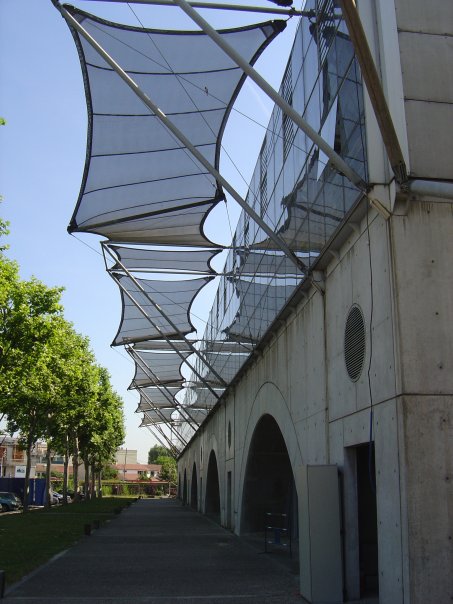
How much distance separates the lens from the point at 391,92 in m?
8.48

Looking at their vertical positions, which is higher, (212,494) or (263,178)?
(263,178)

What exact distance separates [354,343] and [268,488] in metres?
13.3

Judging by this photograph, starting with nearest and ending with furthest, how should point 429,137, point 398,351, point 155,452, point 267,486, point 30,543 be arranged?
point 398,351, point 429,137, point 30,543, point 267,486, point 155,452

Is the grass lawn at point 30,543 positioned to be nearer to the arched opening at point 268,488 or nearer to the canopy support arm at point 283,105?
the arched opening at point 268,488

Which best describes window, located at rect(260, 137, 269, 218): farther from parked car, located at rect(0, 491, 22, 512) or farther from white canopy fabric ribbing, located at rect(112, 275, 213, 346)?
parked car, located at rect(0, 491, 22, 512)

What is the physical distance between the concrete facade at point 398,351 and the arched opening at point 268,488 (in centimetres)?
963

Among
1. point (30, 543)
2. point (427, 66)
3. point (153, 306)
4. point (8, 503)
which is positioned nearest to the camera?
point (427, 66)

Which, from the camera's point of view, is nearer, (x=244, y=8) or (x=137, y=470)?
(x=244, y=8)

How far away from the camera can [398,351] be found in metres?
7.91

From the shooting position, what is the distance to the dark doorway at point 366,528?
33.0 ft

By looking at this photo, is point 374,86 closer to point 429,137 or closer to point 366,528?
point 429,137

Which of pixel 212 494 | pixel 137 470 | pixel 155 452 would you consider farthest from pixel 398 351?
pixel 155 452

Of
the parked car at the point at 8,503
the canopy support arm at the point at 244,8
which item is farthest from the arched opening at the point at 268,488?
the parked car at the point at 8,503

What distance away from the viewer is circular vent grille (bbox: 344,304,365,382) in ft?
30.9
